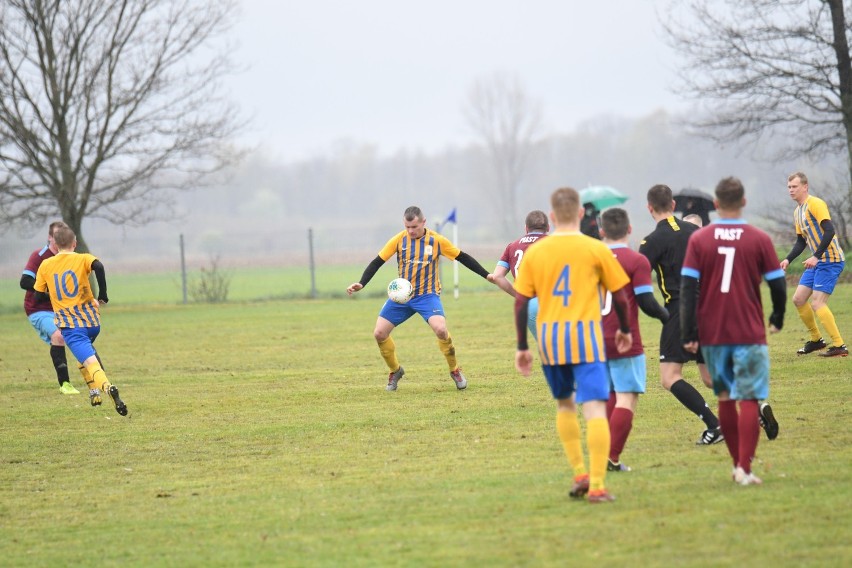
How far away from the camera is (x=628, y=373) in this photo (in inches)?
273

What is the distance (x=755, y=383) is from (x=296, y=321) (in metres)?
17.0

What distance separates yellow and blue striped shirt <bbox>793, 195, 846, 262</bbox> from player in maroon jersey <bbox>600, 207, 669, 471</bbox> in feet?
18.6

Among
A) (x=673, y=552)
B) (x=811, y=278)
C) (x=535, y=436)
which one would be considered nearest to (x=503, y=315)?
(x=811, y=278)

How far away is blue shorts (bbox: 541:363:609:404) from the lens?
607cm

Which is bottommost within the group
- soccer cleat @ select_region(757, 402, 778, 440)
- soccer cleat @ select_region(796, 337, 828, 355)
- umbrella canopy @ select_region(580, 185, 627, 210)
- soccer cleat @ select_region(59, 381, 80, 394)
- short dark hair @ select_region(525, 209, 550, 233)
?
soccer cleat @ select_region(59, 381, 80, 394)

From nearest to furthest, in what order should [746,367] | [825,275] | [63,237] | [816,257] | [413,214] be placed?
[746,367], [63,237], [413,214], [816,257], [825,275]

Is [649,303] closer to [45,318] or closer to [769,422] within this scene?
[769,422]

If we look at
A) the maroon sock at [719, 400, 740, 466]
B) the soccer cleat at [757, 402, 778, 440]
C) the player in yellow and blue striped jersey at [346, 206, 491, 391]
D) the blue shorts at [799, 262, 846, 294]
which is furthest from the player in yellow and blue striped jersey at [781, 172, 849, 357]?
the maroon sock at [719, 400, 740, 466]

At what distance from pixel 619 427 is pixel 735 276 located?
1.33 m

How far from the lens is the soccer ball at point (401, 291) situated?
11.5 metres

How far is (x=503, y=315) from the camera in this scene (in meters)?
21.6

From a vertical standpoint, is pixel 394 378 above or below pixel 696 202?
below

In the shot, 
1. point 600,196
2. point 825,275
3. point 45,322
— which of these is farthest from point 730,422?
point 600,196

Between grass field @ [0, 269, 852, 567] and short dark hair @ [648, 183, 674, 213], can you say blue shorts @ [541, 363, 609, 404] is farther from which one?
short dark hair @ [648, 183, 674, 213]
